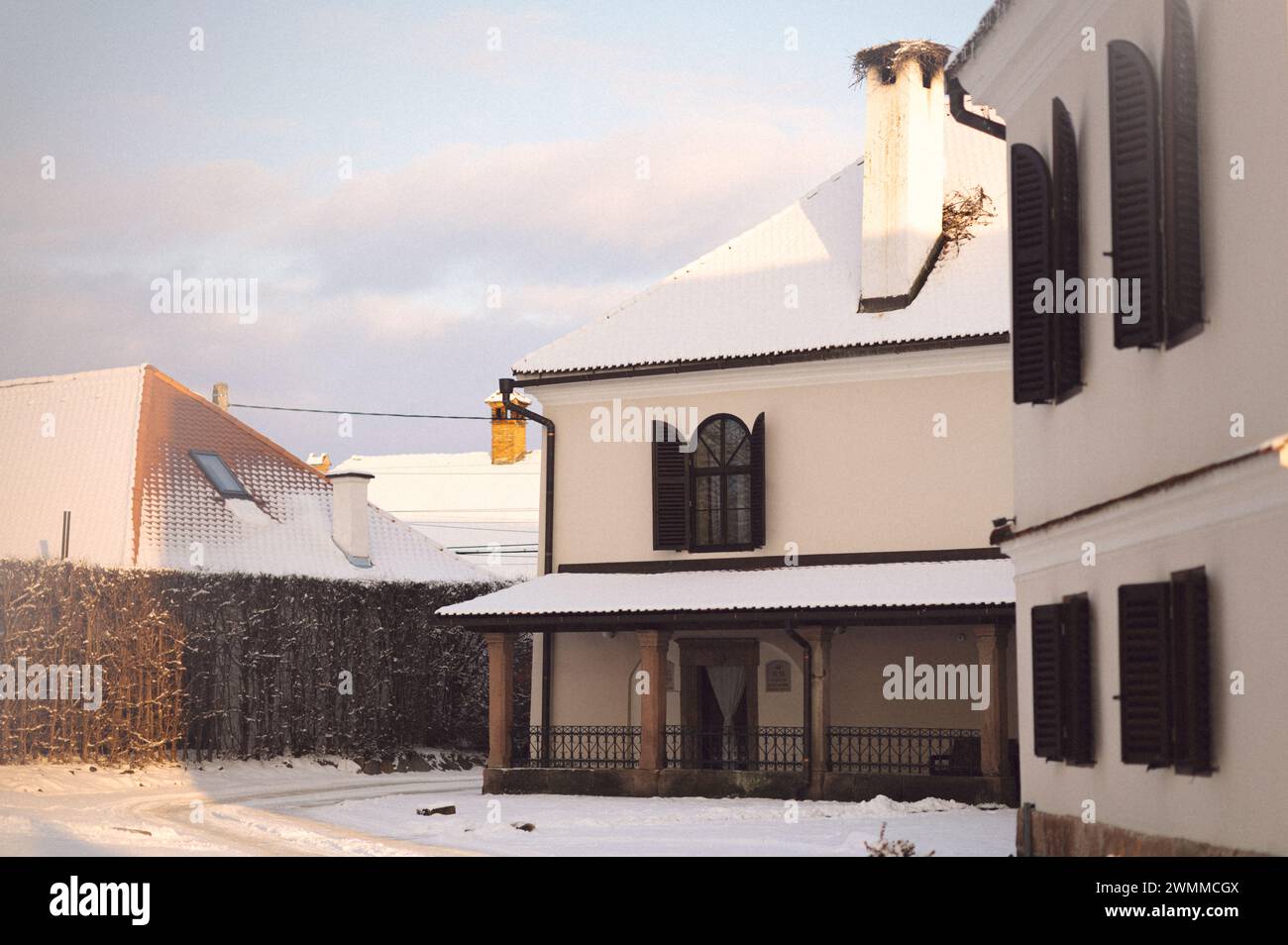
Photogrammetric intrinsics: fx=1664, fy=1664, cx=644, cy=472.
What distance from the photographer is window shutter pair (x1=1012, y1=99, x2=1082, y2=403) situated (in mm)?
11758

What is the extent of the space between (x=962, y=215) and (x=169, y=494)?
13.9 metres

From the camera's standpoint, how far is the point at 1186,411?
979 cm

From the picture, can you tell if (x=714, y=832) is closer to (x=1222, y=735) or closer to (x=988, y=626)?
(x=988, y=626)

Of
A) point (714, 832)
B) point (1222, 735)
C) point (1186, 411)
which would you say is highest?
point (1186, 411)

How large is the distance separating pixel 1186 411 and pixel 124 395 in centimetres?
2341

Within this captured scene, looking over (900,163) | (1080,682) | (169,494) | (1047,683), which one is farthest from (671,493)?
(1080,682)

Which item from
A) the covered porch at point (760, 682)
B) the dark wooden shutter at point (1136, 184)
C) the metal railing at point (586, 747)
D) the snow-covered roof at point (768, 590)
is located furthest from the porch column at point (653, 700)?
the dark wooden shutter at point (1136, 184)

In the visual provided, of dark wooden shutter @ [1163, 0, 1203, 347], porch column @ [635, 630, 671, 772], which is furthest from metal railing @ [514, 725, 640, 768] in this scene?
dark wooden shutter @ [1163, 0, 1203, 347]

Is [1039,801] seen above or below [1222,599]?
below

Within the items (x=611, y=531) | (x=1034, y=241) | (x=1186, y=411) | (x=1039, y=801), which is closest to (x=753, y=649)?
(x=611, y=531)

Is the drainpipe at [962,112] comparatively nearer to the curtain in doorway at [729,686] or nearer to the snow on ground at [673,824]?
the snow on ground at [673,824]

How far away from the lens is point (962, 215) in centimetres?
2327

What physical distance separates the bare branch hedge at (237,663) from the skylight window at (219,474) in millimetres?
3361

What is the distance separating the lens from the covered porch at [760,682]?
19.8 meters
